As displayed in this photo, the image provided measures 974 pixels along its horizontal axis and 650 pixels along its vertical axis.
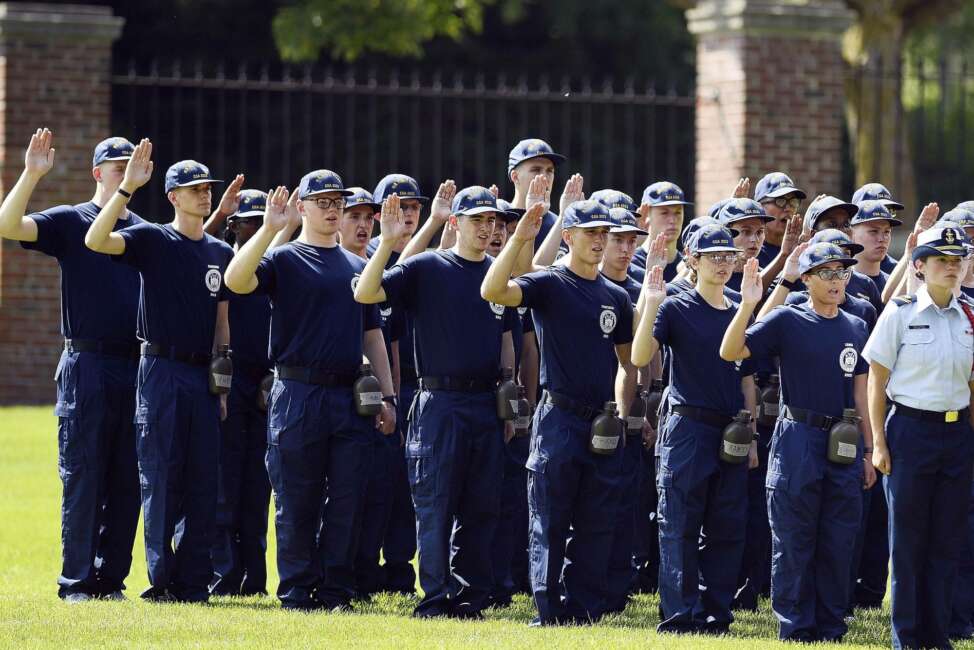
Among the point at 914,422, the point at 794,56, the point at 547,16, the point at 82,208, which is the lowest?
the point at 914,422

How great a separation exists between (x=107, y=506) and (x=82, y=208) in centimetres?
152

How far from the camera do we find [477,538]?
341 inches

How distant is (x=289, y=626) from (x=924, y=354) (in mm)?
3142

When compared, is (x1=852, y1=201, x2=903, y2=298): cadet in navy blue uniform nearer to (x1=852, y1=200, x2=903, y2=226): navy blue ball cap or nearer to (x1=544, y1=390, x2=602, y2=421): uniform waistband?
(x1=852, y1=200, x2=903, y2=226): navy blue ball cap

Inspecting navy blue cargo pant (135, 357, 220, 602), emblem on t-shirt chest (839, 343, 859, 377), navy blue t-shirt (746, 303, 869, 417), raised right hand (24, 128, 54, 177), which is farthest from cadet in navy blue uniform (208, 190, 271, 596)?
emblem on t-shirt chest (839, 343, 859, 377)

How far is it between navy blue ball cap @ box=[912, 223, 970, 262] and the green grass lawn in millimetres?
1849

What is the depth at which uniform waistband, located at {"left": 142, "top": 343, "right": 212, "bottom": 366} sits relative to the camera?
862 cm

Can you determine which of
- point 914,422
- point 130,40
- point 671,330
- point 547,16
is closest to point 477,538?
point 671,330

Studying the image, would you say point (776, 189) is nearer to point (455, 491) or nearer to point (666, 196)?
point (666, 196)

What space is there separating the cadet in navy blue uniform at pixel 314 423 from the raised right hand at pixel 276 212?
0.53 ft

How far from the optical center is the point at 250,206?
380 inches

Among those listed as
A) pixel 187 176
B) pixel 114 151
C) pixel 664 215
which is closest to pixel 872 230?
pixel 664 215

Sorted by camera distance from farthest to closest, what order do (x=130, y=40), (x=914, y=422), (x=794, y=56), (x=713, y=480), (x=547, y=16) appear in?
(x=547, y=16) → (x=130, y=40) → (x=794, y=56) → (x=713, y=480) → (x=914, y=422)

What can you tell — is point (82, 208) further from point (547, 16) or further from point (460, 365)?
point (547, 16)
